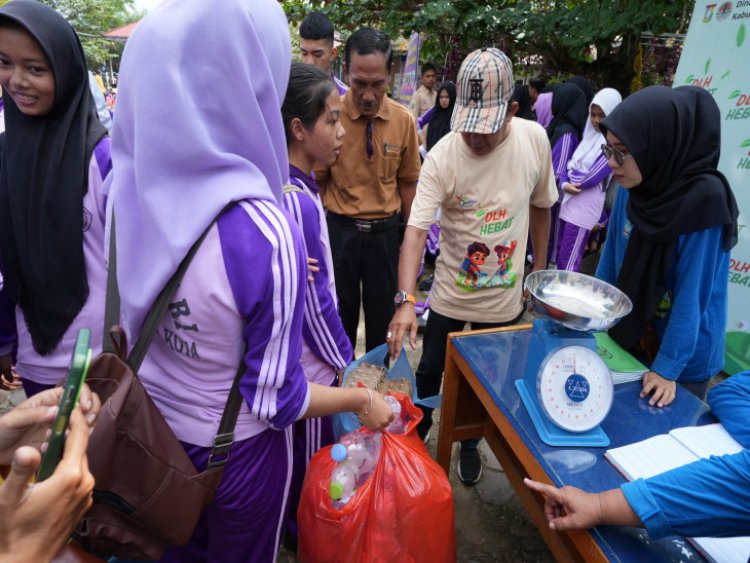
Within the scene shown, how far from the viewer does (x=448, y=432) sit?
2000 millimetres

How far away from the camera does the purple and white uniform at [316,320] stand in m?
1.49

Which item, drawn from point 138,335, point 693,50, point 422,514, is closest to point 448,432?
point 422,514

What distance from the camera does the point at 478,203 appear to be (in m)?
2.11

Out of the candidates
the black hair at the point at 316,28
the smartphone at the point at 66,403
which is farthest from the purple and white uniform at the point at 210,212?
the black hair at the point at 316,28

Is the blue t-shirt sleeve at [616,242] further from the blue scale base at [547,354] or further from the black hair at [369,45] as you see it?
the black hair at [369,45]

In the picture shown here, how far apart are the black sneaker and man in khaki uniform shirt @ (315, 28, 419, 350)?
0.88 metres

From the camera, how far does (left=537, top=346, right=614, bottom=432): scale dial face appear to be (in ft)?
4.12

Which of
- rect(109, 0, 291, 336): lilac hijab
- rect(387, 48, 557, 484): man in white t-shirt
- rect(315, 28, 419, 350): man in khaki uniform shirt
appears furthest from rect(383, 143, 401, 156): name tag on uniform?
rect(109, 0, 291, 336): lilac hijab

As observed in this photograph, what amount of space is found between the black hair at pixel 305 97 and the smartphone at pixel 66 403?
3.60 ft

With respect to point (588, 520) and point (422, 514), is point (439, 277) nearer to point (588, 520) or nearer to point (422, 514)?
point (422, 514)

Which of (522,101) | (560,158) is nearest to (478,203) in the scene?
(560,158)

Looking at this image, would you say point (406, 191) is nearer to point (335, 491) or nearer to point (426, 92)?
point (335, 491)

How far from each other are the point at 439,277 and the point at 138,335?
152cm

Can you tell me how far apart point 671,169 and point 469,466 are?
62.8 inches
